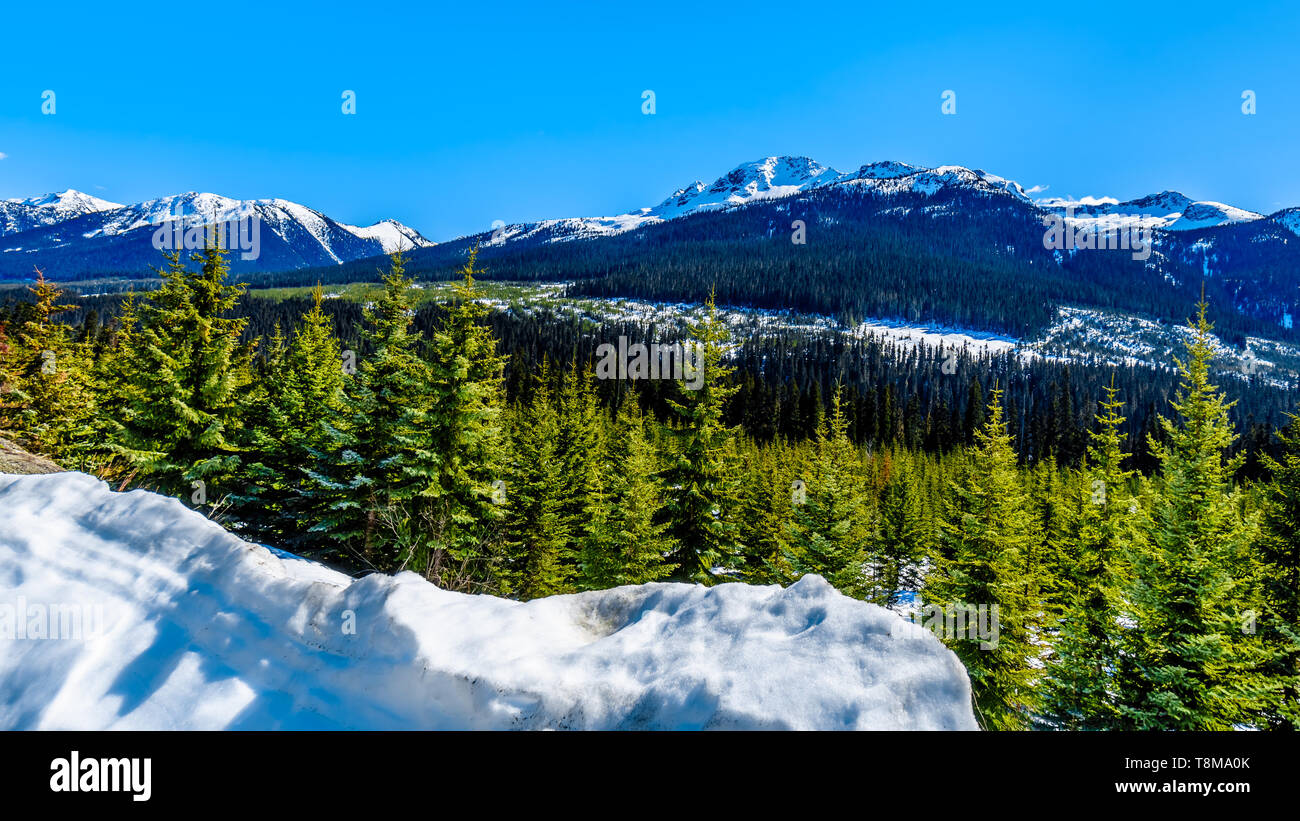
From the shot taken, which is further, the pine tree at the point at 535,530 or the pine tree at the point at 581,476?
the pine tree at the point at 581,476

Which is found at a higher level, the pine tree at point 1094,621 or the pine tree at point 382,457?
the pine tree at point 382,457

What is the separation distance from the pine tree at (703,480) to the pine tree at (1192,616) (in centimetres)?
1021

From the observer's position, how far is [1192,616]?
11.5m

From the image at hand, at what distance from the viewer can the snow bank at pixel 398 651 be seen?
364 cm

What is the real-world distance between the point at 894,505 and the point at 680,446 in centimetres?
2792

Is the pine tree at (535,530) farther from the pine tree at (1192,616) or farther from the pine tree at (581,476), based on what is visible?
the pine tree at (1192,616)

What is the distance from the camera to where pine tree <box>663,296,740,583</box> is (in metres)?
18.4

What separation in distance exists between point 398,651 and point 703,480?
1489 cm

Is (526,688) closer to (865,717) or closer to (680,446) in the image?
(865,717)

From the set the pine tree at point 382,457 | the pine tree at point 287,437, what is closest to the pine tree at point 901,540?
the pine tree at point 382,457

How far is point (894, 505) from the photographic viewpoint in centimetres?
4047

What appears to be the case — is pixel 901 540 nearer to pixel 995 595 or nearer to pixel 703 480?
pixel 995 595

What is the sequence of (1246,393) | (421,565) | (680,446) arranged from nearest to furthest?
(421,565) < (680,446) < (1246,393)
